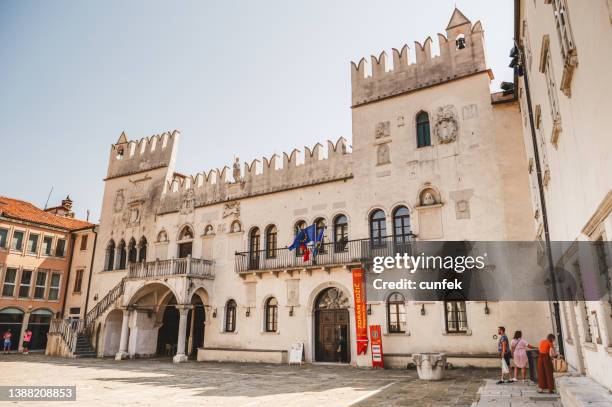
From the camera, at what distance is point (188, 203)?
85.0ft

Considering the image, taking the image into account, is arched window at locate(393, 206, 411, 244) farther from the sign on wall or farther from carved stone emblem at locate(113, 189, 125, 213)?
carved stone emblem at locate(113, 189, 125, 213)

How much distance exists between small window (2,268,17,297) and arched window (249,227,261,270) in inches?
668

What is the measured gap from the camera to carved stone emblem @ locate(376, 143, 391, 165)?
65.8ft

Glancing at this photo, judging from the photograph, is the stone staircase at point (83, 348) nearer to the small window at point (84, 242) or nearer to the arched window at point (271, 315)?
the small window at point (84, 242)

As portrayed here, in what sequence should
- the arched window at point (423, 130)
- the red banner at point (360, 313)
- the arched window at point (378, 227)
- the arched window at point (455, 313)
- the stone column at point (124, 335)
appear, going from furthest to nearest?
1. the stone column at point (124, 335)
2. the arched window at point (423, 130)
3. the arched window at point (378, 227)
4. the red banner at point (360, 313)
5. the arched window at point (455, 313)

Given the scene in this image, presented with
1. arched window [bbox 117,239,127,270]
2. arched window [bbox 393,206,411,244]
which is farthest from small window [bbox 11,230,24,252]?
arched window [bbox 393,206,411,244]

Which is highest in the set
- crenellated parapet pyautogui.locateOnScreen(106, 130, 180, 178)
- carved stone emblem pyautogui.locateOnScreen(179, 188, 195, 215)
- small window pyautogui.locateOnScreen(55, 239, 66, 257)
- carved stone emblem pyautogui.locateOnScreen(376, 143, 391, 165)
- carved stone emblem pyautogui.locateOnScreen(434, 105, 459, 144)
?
crenellated parapet pyautogui.locateOnScreen(106, 130, 180, 178)

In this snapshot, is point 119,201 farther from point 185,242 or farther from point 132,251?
point 185,242

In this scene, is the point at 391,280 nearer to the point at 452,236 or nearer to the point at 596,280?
the point at 452,236

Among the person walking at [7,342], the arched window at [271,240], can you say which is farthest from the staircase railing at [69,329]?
the arched window at [271,240]

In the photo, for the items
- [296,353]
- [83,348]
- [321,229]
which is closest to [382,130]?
[321,229]

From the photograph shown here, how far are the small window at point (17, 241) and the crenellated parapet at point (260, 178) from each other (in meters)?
10.4

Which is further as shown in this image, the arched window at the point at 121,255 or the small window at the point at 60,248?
the small window at the point at 60,248

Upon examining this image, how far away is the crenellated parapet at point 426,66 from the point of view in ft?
62.7
